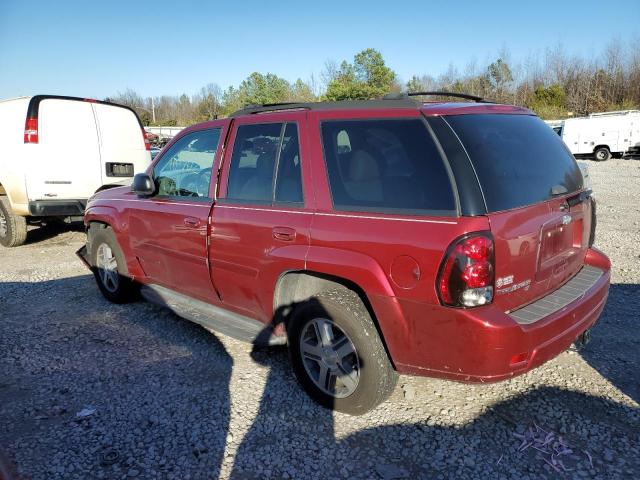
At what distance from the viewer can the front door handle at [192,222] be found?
3652 mm

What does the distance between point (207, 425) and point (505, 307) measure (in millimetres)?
1905

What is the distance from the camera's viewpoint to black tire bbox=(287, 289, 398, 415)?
2723 mm

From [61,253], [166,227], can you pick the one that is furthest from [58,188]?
[166,227]

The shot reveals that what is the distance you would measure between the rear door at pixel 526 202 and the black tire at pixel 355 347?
76cm

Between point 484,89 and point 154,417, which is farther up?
point 484,89

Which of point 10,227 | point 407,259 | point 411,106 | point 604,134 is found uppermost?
point 604,134

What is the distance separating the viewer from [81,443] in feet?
9.09

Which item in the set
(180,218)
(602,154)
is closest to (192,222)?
(180,218)

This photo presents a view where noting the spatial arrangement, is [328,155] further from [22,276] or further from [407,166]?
[22,276]

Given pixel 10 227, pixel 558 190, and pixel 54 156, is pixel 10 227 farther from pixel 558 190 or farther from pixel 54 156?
pixel 558 190

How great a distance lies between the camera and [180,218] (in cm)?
382

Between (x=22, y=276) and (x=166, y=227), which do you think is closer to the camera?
(x=166, y=227)

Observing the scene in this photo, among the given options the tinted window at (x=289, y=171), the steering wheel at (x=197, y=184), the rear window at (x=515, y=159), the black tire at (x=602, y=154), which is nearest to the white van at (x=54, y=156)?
the steering wheel at (x=197, y=184)

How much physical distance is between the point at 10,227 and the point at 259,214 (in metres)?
6.36
